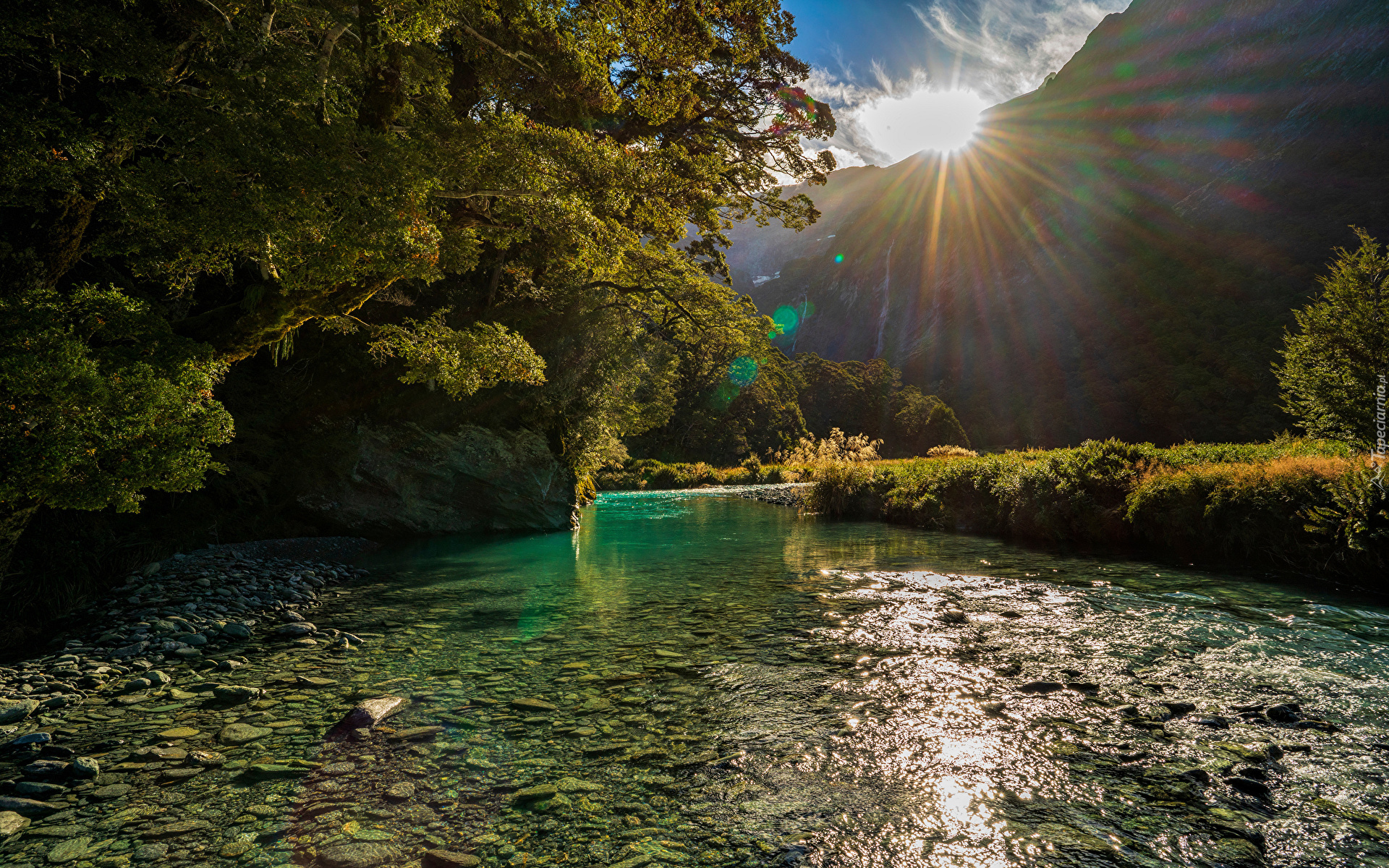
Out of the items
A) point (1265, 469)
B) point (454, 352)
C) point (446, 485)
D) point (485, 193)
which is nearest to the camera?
point (485, 193)

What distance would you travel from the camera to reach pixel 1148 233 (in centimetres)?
12169

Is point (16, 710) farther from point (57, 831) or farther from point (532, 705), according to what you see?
point (532, 705)

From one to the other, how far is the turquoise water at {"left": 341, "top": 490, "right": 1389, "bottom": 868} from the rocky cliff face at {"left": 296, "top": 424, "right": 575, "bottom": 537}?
25.5 feet

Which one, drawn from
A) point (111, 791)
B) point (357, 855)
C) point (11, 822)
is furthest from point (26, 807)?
point (357, 855)

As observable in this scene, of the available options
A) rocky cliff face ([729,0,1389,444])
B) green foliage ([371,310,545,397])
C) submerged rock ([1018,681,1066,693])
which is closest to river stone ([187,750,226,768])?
submerged rock ([1018,681,1066,693])

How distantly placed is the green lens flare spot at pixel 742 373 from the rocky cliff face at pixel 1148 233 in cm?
2945

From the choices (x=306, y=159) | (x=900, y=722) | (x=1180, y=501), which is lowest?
(x=900, y=722)

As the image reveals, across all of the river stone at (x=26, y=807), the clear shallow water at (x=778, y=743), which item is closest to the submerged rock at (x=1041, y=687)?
the clear shallow water at (x=778, y=743)

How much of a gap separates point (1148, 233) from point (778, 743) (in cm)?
15514

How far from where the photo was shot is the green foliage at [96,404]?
4.78 metres

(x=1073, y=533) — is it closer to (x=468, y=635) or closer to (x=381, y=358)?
(x=468, y=635)

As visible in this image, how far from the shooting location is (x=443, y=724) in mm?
4297

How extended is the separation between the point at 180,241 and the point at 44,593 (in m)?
4.52

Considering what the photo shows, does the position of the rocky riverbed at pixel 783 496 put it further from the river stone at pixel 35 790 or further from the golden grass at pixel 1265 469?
the river stone at pixel 35 790
